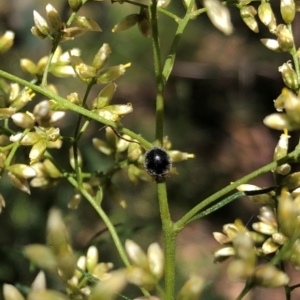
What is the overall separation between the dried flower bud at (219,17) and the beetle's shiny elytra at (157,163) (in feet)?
0.70

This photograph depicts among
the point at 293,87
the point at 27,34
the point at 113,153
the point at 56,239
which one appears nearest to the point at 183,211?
the point at 27,34

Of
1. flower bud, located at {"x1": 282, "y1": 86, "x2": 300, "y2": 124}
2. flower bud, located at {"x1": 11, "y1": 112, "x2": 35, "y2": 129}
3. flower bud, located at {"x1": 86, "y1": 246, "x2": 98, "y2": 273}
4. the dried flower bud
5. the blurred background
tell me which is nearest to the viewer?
the dried flower bud

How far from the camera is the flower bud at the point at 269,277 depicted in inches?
24.9

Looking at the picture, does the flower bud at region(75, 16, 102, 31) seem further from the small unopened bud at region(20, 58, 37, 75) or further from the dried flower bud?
the dried flower bud

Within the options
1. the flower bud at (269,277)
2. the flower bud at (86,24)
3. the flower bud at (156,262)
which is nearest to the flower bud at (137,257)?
the flower bud at (156,262)

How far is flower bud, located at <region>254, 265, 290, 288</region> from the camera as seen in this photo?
633mm

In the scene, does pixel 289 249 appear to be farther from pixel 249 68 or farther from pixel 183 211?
pixel 249 68

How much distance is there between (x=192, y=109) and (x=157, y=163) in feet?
8.23

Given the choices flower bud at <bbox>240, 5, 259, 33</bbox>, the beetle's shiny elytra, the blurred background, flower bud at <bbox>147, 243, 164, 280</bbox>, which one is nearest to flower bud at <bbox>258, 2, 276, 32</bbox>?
flower bud at <bbox>240, 5, 259, 33</bbox>

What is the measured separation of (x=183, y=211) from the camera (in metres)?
2.67

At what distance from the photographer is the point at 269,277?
64 centimetres

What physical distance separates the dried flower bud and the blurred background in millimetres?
1445

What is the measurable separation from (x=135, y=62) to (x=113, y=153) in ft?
7.08

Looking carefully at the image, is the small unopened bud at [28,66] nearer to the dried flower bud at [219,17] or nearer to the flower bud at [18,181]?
the flower bud at [18,181]
